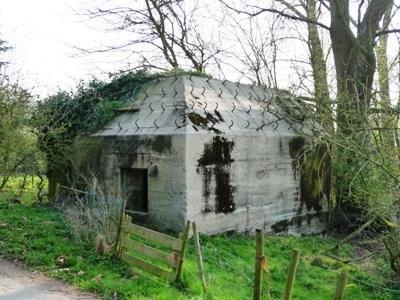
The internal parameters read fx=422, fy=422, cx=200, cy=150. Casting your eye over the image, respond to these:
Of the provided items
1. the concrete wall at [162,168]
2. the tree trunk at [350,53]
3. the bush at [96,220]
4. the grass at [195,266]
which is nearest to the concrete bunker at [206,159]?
the concrete wall at [162,168]

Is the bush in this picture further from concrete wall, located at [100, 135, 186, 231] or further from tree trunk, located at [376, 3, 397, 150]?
tree trunk, located at [376, 3, 397, 150]

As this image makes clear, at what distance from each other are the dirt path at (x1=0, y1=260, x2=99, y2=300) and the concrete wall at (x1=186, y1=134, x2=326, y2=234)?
3.33 m

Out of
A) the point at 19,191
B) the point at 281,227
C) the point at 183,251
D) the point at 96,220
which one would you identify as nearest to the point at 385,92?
the point at 281,227

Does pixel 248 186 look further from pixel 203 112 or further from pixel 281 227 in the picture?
pixel 203 112

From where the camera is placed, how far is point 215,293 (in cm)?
556

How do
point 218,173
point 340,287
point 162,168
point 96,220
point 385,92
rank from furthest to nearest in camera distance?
point 385,92 < point 218,173 < point 162,168 < point 96,220 < point 340,287

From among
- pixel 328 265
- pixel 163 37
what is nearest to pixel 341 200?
pixel 328 265

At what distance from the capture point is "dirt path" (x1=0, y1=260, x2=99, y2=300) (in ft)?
17.2

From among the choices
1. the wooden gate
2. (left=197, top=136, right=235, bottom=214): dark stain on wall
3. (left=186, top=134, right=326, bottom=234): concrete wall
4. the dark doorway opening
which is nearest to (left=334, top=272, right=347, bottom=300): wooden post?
the wooden gate

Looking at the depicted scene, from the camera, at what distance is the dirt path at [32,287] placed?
5.25m

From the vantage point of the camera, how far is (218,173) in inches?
360

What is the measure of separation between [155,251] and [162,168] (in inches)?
119

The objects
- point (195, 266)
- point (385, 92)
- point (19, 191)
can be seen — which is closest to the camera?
point (195, 266)

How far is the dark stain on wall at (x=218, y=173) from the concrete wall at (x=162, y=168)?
0.53 meters
